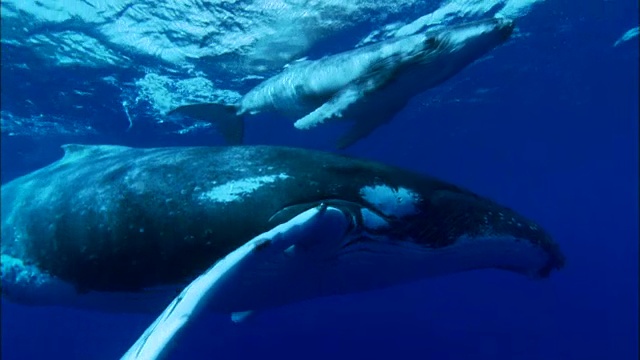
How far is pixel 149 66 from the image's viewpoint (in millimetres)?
15266

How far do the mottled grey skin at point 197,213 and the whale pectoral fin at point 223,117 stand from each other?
5.95 m

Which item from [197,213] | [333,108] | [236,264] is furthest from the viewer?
[333,108]

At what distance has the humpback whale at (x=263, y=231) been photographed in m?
3.92

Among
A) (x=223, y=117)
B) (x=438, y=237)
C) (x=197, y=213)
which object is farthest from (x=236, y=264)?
(x=223, y=117)

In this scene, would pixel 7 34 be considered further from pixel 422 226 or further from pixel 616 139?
pixel 616 139

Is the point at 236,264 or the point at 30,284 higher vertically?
the point at 236,264

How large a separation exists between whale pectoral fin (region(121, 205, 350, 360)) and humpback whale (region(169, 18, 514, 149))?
4055mm

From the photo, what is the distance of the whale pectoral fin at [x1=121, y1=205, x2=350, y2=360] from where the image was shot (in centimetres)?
271

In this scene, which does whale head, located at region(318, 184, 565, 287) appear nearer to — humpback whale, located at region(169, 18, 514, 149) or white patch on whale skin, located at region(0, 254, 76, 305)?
white patch on whale skin, located at region(0, 254, 76, 305)

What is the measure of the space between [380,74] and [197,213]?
16.0ft

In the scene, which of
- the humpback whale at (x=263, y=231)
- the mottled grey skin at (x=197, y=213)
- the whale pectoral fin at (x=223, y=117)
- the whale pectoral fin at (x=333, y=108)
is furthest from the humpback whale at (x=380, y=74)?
the humpback whale at (x=263, y=231)

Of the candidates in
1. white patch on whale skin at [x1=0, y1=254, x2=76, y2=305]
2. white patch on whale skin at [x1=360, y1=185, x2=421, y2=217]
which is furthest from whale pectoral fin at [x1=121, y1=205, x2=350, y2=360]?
white patch on whale skin at [x1=0, y1=254, x2=76, y2=305]

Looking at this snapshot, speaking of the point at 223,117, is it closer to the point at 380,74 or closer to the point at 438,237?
the point at 380,74

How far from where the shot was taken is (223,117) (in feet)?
37.3
